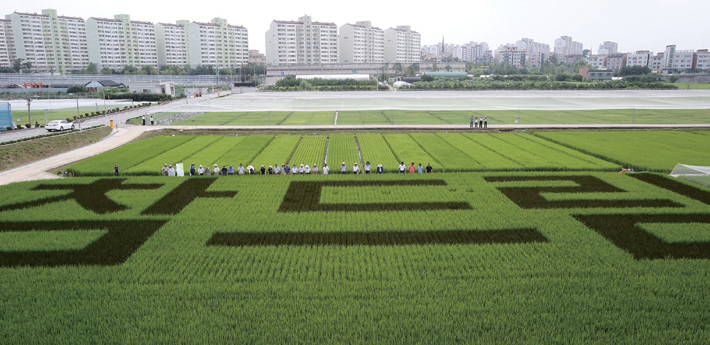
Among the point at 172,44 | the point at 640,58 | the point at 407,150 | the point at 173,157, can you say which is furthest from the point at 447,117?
the point at 640,58

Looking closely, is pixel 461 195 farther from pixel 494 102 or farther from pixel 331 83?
pixel 331 83

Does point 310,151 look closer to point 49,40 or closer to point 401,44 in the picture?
point 49,40

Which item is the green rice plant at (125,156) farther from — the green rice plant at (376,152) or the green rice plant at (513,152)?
the green rice plant at (513,152)

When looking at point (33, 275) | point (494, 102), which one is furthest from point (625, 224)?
point (494, 102)

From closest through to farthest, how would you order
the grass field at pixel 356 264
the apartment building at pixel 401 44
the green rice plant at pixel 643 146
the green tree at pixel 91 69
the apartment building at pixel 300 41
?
the grass field at pixel 356 264, the green rice plant at pixel 643 146, the green tree at pixel 91 69, the apartment building at pixel 300 41, the apartment building at pixel 401 44

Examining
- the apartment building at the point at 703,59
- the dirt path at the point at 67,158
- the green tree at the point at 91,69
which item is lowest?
the dirt path at the point at 67,158

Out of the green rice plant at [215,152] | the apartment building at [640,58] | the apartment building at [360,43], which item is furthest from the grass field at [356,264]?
the apartment building at [640,58]
